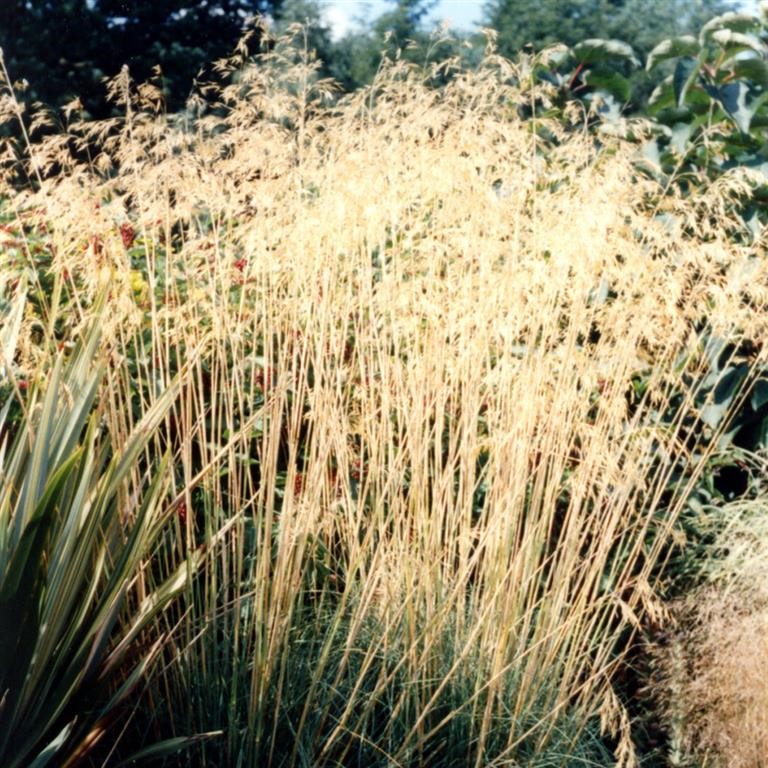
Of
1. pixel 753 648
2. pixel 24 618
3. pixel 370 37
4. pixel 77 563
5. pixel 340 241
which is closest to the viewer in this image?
pixel 24 618

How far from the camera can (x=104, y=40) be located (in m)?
14.2

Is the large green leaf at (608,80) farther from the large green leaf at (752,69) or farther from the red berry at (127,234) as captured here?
the red berry at (127,234)

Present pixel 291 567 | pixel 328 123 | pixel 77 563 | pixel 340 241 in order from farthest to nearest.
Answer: pixel 328 123 < pixel 340 241 < pixel 291 567 < pixel 77 563

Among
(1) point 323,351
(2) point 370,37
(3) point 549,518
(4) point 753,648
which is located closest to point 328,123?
(1) point 323,351

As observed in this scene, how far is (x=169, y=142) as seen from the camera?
2637 millimetres

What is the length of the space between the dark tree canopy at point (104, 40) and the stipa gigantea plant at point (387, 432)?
1125 centimetres

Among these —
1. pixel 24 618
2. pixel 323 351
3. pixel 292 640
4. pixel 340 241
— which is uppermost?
pixel 340 241

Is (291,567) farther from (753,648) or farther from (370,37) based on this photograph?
(370,37)

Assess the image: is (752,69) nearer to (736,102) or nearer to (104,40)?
(736,102)

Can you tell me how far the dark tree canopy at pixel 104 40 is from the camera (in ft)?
44.8

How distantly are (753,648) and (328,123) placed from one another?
1829 mm

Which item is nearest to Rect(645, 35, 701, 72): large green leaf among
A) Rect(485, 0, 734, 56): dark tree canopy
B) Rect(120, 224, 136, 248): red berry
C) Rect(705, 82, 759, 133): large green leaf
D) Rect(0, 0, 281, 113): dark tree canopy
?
Rect(705, 82, 759, 133): large green leaf

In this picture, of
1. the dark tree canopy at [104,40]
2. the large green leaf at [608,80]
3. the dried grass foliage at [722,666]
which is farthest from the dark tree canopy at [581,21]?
the dried grass foliage at [722,666]

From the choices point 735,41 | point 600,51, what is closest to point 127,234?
point 600,51
